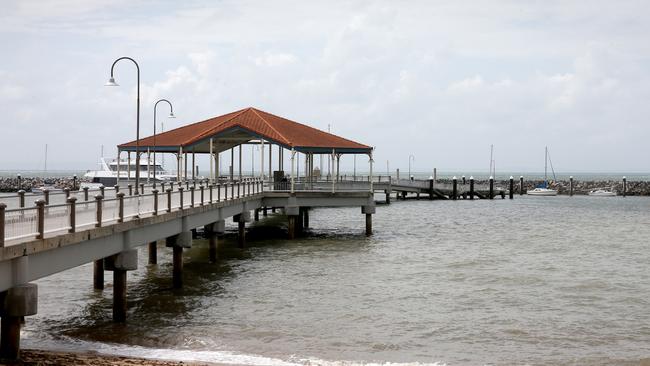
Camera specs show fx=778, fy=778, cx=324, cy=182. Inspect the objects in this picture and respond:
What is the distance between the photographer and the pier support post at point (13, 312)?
1476cm

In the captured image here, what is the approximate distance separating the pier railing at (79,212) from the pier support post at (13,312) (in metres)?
1.00

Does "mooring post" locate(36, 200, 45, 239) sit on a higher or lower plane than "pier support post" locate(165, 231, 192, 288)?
higher

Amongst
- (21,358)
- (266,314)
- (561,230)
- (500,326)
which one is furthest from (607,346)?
(561,230)

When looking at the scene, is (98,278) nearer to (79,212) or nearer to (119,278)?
(119,278)

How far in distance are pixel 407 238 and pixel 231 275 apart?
60.7 ft

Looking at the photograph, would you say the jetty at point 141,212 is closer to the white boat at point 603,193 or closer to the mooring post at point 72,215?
the mooring post at point 72,215

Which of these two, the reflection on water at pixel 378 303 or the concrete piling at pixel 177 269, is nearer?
the reflection on water at pixel 378 303

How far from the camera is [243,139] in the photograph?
149ft

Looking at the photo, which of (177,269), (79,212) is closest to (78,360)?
(79,212)

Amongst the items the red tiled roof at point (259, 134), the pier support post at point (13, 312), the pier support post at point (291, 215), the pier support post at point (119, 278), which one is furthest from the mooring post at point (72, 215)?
the pier support post at point (291, 215)

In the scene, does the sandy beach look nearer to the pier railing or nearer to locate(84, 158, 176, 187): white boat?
the pier railing

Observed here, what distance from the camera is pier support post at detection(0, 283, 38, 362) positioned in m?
14.8

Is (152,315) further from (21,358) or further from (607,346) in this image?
(607,346)

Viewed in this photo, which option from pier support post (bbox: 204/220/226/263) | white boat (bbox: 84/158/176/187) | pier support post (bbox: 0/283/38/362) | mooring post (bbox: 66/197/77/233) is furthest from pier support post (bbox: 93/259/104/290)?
white boat (bbox: 84/158/176/187)
